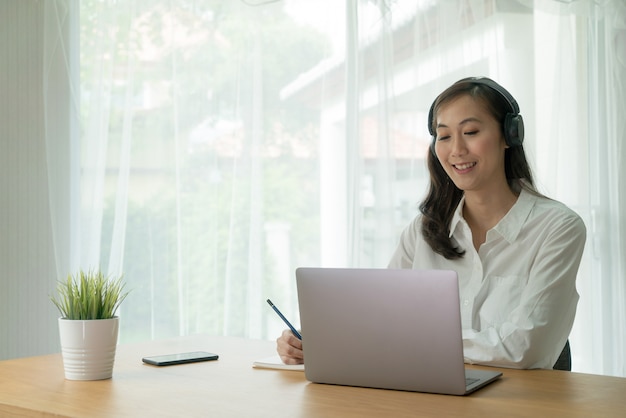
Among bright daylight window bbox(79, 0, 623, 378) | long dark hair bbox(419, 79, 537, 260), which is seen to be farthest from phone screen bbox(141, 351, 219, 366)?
bright daylight window bbox(79, 0, 623, 378)

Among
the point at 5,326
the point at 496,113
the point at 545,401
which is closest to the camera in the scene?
the point at 545,401

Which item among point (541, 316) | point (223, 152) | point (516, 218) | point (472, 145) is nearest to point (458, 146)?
point (472, 145)

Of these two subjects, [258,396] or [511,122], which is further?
[511,122]

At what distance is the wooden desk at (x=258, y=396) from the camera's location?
4.10ft

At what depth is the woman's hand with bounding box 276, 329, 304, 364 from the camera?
1.70 meters

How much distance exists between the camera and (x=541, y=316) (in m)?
1.79

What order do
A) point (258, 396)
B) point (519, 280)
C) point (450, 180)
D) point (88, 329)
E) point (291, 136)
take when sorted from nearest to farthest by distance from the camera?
point (258, 396) → point (88, 329) → point (519, 280) → point (450, 180) → point (291, 136)

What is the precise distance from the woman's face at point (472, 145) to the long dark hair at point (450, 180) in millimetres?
27

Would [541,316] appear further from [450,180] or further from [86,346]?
[86,346]

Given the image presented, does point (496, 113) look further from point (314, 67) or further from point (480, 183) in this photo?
point (314, 67)

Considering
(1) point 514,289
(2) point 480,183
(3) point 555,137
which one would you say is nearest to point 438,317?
(1) point 514,289

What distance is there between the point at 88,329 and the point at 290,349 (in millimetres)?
453

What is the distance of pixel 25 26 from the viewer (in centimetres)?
362

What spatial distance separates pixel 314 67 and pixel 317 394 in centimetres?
240
